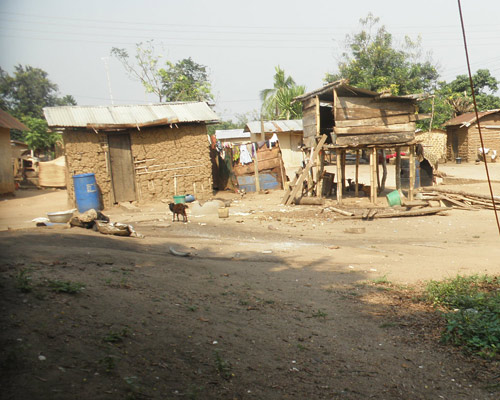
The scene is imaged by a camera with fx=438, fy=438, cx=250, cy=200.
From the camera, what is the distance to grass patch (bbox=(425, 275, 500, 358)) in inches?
160

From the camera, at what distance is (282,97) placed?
1368 inches

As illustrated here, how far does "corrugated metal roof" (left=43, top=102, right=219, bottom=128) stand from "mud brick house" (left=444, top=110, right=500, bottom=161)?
19.4m

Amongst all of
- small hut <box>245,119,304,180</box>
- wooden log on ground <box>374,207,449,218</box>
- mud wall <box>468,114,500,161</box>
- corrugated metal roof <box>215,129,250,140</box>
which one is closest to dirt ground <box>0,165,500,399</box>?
wooden log on ground <box>374,207,449,218</box>

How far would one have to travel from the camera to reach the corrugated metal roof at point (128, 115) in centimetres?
1571

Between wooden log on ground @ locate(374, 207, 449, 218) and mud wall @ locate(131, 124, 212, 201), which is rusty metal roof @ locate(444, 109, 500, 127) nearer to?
wooden log on ground @ locate(374, 207, 449, 218)

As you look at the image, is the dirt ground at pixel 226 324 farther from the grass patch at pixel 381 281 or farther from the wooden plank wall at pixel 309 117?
the wooden plank wall at pixel 309 117

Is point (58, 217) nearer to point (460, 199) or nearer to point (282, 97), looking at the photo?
point (460, 199)

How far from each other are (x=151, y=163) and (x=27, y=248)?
35.5 feet

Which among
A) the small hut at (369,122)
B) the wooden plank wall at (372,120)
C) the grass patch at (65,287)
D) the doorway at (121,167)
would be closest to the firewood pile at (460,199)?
the small hut at (369,122)

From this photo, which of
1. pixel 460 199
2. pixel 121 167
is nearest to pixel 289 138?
pixel 121 167

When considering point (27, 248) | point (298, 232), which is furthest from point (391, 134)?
point (27, 248)

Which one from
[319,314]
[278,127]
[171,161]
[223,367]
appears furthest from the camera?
[278,127]

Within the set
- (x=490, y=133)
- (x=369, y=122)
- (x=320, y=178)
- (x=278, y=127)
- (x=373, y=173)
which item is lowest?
(x=320, y=178)

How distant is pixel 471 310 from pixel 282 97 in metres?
31.5
